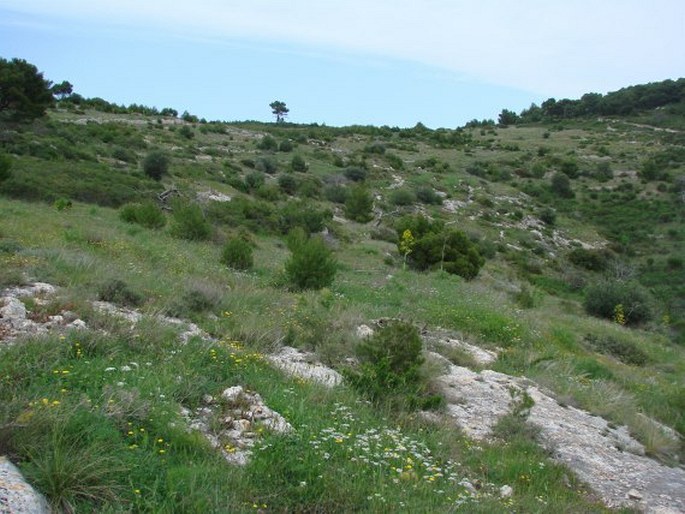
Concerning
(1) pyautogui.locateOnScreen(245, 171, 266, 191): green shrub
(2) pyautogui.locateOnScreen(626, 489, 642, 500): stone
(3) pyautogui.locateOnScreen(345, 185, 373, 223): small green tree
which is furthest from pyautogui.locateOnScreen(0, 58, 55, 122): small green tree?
(2) pyautogui.locateOnScreen(626, 489, 642, 500): stone

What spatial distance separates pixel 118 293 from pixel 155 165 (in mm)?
23141

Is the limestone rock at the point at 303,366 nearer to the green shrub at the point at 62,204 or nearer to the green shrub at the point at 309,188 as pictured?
the green shrub at the point at 62,204

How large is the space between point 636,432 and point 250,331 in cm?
494

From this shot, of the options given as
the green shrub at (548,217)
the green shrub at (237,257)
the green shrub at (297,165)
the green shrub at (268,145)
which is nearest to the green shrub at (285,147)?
the green shrub at (268,145)

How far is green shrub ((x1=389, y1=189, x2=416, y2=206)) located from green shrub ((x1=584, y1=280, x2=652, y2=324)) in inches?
683

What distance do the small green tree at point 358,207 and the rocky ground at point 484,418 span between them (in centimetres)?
2396

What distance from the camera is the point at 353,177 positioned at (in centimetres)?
4300

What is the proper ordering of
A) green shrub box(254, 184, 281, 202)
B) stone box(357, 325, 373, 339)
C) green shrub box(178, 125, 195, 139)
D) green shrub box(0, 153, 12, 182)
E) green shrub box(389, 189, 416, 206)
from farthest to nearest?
1. green shrub box(178, 125, 195, 139)
2. green shrub box(389, 189, 416, 206)
3. green shrub box(254, 184, 281, 202)
4. green shrub box(0, 153, 12, 182)
5. stone box(357, 325, 373, 339)

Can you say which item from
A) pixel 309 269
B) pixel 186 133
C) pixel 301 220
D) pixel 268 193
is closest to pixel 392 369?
pixel 309 269

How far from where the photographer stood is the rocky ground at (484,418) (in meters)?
5.23

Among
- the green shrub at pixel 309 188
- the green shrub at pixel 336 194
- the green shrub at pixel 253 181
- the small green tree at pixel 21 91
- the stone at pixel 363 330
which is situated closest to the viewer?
the stone at pixel 363 330

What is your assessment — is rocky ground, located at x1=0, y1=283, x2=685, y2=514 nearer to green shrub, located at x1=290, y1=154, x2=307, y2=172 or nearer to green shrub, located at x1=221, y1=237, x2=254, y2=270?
green shrub, located at x1=221, y1=237, x2=254, y2=270

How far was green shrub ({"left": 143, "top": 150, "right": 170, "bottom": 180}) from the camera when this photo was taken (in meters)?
30.0

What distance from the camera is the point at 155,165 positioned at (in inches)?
1182
